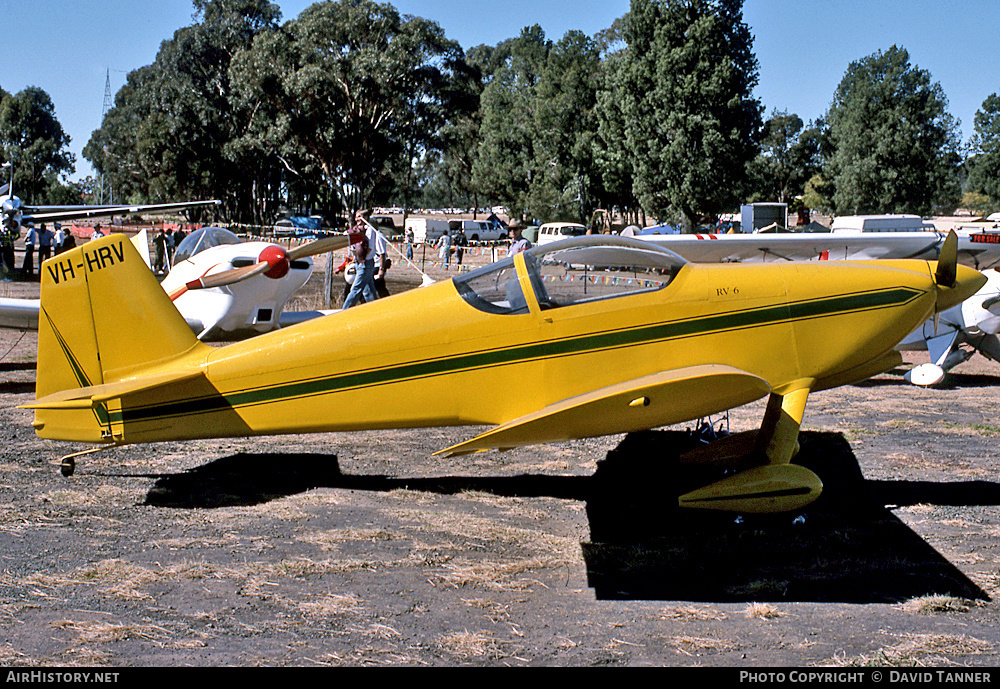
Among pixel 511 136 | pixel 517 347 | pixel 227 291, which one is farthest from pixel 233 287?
pixel 511 136

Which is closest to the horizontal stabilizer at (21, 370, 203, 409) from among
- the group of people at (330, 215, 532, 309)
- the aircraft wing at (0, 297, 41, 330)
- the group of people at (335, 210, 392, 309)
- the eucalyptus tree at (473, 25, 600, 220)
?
the aircraft wing at (0, 297, 41, 330)

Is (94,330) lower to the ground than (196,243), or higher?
lower

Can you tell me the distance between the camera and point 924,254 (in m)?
11.3

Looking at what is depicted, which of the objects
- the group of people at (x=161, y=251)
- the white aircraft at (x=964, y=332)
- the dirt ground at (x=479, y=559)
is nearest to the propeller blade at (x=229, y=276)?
the dirt ground at (x=479, y=559)

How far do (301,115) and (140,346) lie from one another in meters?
45.8

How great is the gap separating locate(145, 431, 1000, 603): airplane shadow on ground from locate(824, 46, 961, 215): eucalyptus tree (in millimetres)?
44853

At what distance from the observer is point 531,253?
5.10 meters

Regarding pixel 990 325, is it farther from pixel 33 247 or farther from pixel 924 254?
pixel 33 247

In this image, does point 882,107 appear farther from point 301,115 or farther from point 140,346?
point 140,346

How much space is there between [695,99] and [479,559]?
120 feet

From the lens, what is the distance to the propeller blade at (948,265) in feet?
16.5

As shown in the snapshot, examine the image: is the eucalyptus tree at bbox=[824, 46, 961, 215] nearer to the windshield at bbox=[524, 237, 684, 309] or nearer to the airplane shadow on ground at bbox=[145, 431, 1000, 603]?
the airplane shadow on ground at bbox=[145, 431, 1000, 603]

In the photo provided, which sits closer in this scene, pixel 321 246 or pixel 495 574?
pixel 495 574
